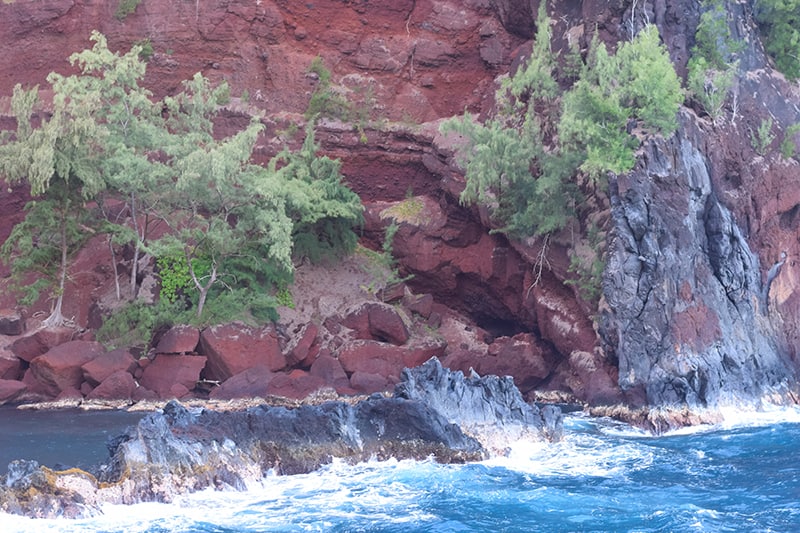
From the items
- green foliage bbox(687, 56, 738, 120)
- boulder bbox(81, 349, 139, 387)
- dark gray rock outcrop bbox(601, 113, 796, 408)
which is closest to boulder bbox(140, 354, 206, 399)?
boulder bbox(81, 349, 139, 387)

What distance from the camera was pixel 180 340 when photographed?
2386 cm

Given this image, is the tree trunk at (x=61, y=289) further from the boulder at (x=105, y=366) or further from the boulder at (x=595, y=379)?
the boulder at (x=595, y=379)

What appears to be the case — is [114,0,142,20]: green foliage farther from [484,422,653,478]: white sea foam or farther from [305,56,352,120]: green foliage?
[484,422,653,478]: white sea foam

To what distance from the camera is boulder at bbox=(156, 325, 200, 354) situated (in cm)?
2381

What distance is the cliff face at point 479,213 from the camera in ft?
70.0

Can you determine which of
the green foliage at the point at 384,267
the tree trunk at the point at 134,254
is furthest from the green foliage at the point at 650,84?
the tree trunk at the point at 134,254

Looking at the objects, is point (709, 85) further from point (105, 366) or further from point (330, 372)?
point (105, 366)

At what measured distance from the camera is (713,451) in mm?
17547

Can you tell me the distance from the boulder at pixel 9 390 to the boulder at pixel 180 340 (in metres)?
3.17

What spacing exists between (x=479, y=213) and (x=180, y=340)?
334 inches

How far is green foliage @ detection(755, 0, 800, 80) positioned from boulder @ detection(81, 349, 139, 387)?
1720 centimetres

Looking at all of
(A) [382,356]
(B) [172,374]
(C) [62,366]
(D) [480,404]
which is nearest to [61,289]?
(C) [62,366]

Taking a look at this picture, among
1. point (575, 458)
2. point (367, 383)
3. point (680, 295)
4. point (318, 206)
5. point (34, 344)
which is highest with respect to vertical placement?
point (318, 206)

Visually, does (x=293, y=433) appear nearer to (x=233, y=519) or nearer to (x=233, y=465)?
(x=233, y=465)
